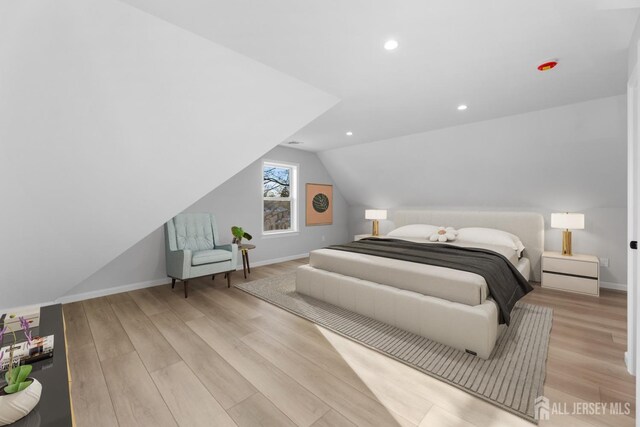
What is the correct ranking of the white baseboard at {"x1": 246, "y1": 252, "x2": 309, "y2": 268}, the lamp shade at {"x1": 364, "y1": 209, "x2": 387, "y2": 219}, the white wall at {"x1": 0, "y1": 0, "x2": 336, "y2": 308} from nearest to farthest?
1. the white wall at {"x1": 0, "y1": 0, "x2": 336, "y2": 308}
2. the white baseboard at {"x1": 246, "y1": 252, "x2": 309, "y2": 268}
3. the lamp shade at {"x1": 364, "y1": 209, "x2": 387, "y2": 219}

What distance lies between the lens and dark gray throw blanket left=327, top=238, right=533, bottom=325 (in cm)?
238

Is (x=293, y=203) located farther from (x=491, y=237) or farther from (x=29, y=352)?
(x=29, y=352)

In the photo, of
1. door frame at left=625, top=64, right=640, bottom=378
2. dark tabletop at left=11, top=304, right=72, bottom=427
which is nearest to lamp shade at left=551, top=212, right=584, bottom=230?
door frame at left=625, top=64, right=640, bottom=378

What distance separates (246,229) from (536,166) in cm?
452

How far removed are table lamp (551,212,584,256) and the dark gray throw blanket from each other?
1.23m

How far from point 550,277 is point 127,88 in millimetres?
5004

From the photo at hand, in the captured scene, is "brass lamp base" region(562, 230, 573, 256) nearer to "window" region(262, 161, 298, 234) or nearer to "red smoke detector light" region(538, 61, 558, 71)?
"red smoke detector light" region(538, 61, 558, 71)

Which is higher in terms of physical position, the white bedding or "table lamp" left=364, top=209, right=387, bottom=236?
"table lamp" left=364, top=209, right=387, bottom=236

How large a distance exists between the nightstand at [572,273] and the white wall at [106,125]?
364cm

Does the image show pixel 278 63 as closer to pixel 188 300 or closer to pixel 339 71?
pixel 339 71

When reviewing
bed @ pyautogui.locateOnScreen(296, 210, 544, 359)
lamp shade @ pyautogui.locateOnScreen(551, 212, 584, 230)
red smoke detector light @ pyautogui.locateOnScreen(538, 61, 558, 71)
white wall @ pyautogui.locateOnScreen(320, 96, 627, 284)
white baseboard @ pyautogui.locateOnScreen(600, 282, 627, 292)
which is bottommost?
white baseboard @ pyautogui.locateOnScreen(600, 282, 627, 292)

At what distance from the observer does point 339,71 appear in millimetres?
2322

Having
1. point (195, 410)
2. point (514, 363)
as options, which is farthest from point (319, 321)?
point (514, 363)

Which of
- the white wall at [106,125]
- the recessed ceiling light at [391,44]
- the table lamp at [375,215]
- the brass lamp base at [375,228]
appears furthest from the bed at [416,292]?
the brass lamp base at [375,228]
